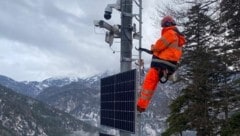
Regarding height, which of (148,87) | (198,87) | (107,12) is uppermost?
(107,12)

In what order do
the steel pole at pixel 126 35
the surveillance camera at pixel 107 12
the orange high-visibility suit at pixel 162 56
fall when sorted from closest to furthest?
the orange high-visibility suit at pixel 162 56 → the surveillance camera at pixel 107 12 → the steel pole at pixel 126 35

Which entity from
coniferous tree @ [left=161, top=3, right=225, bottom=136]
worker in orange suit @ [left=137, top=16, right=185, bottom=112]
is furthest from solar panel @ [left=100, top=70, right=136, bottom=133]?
coniferous tree @ [left=161, top=3, right=225, bottom=136]

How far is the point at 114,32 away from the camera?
63.0 feet

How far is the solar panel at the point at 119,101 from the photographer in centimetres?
1744

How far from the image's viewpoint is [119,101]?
20.0 metres

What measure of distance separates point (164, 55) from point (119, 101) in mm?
10953

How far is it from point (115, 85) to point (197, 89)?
46.0ft

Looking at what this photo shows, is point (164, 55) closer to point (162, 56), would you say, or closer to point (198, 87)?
point (162, 56)

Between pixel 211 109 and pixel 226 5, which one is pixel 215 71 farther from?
pixel 226 5

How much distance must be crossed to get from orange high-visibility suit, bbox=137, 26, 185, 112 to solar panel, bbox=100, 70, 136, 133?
7.01 metres

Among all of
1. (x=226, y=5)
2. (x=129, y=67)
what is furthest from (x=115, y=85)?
(x=226, y=5)

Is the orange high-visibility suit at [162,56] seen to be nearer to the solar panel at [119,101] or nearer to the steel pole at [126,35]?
the solar panel at [119,101]

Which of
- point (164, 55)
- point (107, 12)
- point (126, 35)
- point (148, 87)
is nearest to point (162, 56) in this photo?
point (164, 55)

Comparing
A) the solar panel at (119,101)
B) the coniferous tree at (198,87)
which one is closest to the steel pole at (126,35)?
the solar panel at (119,101)
